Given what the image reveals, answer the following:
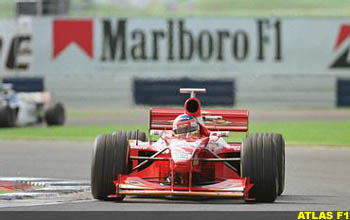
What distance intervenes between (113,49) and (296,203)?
29.5m

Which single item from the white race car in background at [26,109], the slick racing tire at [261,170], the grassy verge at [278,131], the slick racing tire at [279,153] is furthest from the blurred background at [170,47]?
the slick racing tire at [261,170]

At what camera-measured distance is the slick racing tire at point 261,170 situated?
10.5m

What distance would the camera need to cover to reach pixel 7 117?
2611 centimetres

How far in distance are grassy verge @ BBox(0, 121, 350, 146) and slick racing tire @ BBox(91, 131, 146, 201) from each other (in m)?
10.5

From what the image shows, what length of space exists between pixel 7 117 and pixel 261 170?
643 inches

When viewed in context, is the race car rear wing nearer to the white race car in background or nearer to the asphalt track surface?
the asphalt track surface

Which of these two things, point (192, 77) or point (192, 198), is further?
point (192, 77)

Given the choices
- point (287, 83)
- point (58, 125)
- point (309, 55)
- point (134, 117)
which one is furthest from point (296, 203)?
point (309, 55)

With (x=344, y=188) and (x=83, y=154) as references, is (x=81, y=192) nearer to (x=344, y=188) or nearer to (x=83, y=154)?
(x=344, y=188)

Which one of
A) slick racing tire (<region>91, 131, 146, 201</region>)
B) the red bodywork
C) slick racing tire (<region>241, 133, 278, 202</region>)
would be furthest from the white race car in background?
slick racing tire (<region>241, 133, 278, 202</region>)

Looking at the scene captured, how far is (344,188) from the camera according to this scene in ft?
41.1

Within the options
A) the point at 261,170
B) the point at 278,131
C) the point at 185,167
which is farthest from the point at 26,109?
the point at 261,170

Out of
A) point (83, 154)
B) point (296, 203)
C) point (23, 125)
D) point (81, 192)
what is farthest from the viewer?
point (23, 125)

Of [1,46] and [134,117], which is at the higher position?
[1,46]
